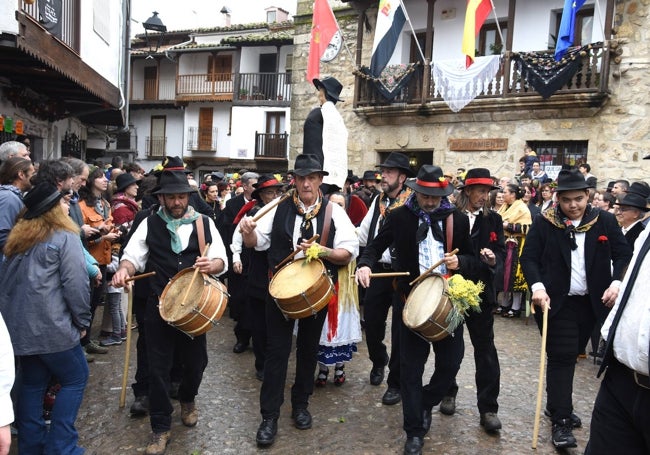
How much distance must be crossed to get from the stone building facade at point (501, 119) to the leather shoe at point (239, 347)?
11.5m

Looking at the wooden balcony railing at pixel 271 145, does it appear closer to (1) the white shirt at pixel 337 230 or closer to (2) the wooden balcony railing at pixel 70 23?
(2) the wooden balcony railing at pixel 70 23

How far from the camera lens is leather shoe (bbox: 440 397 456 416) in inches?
208

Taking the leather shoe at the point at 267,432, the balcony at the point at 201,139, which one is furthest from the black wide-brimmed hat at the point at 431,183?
the balcony at the point at 201,139

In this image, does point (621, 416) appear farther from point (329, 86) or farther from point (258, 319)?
point (329, 86)

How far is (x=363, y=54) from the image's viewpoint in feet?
63.3

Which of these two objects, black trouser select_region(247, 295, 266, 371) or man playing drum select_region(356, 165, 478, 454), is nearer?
man playing drum select_region(356, 165, 478, 454)

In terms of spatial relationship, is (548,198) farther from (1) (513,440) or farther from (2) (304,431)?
(2) (304,431)

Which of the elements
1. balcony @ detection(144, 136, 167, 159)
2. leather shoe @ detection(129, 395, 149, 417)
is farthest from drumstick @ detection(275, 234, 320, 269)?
balcony @ detection(144, 136, 167, 159)

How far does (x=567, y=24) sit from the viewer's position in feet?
44.2

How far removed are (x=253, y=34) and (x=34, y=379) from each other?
32.7 metres

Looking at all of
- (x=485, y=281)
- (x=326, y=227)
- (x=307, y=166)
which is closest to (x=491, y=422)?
(x=485, y=281)

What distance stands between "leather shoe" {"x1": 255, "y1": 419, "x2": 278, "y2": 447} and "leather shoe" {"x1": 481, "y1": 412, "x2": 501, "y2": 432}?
172 cm

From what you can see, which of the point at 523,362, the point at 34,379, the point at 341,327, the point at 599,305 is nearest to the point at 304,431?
the point at 341,327

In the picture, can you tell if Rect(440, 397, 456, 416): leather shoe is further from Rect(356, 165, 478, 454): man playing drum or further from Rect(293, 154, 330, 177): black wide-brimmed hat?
Rect(293, 154, 330, 177): black wide-brimmed hat
